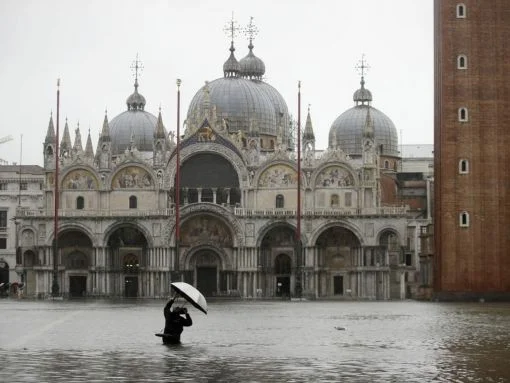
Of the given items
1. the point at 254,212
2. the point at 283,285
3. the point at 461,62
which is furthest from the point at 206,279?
the point at 461,62

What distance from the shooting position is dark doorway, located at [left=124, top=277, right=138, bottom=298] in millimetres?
101681

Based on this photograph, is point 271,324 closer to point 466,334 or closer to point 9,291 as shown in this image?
point 466,334

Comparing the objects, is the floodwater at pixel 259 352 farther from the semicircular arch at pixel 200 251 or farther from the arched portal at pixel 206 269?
the arched portal at pixel 206 269

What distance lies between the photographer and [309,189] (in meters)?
99.6

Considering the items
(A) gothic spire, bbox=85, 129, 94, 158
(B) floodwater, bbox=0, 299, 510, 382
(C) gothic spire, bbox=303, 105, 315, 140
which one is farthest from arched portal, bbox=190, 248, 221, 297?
(B) floodwater, bbox=0, 299, 510, 382

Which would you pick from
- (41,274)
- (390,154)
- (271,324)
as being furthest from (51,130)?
(271,324)

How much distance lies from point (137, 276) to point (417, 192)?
34560 mm

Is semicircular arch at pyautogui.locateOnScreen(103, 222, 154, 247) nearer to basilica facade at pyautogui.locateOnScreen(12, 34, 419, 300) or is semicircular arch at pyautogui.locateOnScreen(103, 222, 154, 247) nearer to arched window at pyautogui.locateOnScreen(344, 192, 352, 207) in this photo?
basilica facade at pyautogui.locateOnScreen(12, 34, 419, 300)

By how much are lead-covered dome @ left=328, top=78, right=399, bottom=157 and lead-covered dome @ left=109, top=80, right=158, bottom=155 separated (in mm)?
18703

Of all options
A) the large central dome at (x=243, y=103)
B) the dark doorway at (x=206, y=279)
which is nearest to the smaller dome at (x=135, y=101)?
the large central dome at (x=243, y=103)

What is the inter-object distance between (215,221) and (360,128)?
27.2 meters

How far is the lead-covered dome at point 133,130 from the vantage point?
122m

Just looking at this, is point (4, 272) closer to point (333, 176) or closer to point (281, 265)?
point (281, 265)

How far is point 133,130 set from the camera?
122m
